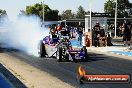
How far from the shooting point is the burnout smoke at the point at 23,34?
3238cm

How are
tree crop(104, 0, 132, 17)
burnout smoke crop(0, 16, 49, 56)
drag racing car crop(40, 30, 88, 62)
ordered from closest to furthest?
drag racing car crop(40, 30, 88, 62) < burnout smoke crop(0, 16, 49, 56) < tree crop(104, 0, 132, 17)

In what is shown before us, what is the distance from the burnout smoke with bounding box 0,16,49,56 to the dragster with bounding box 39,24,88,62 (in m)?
5.59

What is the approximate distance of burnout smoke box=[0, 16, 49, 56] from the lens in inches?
1275

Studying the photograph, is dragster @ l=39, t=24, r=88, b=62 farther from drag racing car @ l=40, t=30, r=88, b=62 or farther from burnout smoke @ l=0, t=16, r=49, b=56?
burnout smoke @ l=0, t=16, r=49, b=56

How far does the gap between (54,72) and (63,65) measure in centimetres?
259

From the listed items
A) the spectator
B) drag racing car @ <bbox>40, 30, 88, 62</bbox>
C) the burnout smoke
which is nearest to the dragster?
drag racing car @ <bbox>40, 30, 88, 62</bbox>

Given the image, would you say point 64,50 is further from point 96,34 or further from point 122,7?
point 122,7

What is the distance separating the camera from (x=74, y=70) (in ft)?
56.6

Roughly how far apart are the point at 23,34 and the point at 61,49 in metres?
17.2

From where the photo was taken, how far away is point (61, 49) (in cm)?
2098

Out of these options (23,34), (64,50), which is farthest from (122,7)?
(64,50)

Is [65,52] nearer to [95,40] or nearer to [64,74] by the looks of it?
[64,74]

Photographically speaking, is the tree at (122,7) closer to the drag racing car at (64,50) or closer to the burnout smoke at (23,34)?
the burnout smoke at (23,34)

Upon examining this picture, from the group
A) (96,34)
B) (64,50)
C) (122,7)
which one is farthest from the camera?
(122,7)
